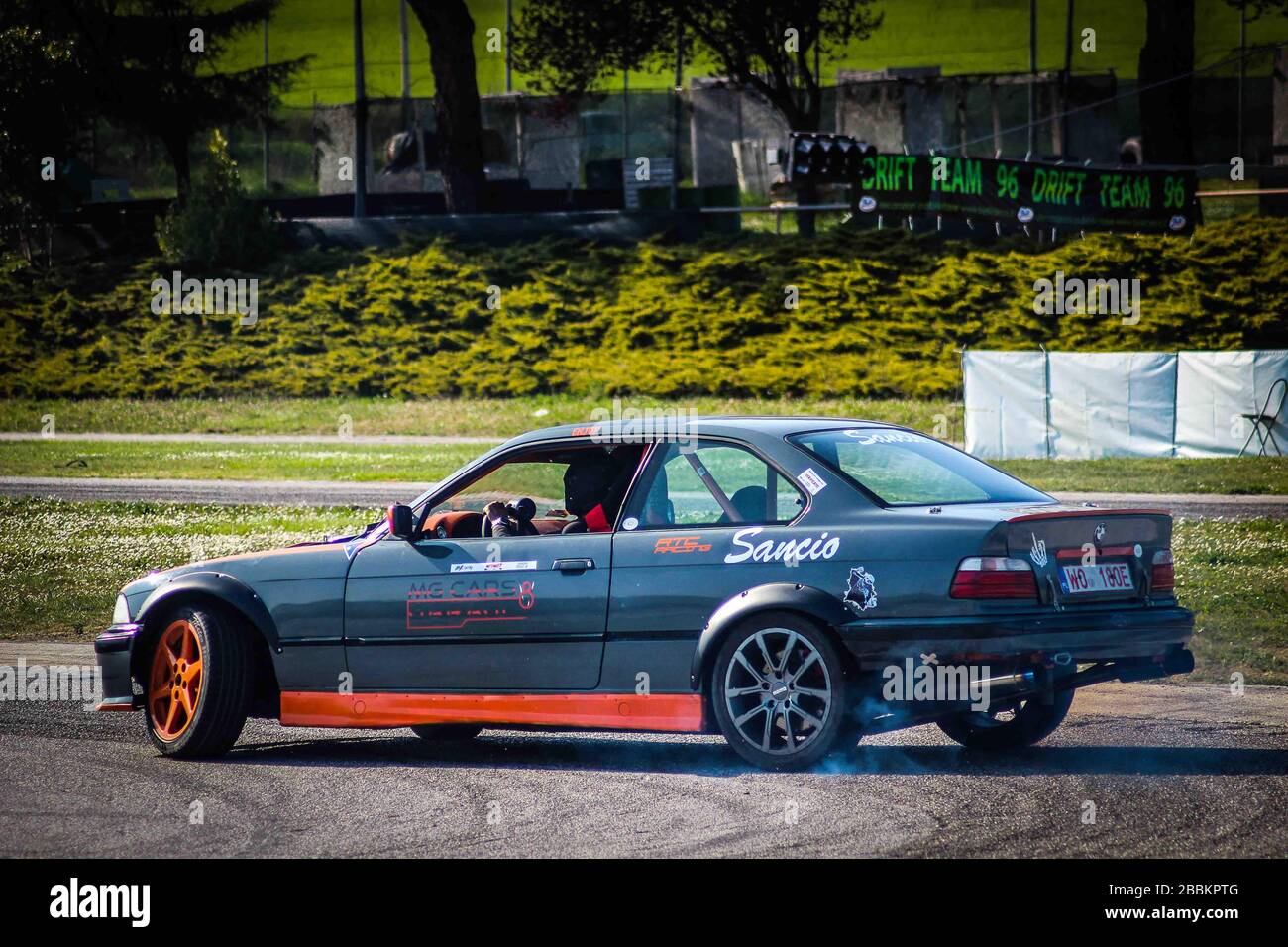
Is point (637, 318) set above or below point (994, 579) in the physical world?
above

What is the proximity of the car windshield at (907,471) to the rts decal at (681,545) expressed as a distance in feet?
2.00

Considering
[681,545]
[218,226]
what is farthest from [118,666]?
[218,226]

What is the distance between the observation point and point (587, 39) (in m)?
41.7

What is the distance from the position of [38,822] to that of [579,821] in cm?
198

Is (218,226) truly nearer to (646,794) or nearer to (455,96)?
(455,96)

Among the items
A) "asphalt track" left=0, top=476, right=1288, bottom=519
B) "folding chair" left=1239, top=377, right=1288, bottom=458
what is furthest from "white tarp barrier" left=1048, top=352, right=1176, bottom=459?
"asphalt track" left=0, top=476, right=1288, bottom=519

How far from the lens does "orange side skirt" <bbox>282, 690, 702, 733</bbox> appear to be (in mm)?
6922

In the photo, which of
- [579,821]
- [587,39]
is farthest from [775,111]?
[579,821]

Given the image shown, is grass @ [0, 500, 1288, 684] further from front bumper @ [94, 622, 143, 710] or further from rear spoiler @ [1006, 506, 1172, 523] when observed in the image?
front bumper @ [94, 622, 143, 710]

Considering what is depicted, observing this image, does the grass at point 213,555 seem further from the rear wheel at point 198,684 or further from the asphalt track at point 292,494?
the rear wheel at point 198,684

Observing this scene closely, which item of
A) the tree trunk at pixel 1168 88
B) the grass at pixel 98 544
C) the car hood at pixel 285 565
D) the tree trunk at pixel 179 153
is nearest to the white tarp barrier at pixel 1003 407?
the grass at pixel 98 544

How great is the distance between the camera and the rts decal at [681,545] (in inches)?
275

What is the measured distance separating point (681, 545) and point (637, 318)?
27.6 metres

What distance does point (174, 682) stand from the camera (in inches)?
306
